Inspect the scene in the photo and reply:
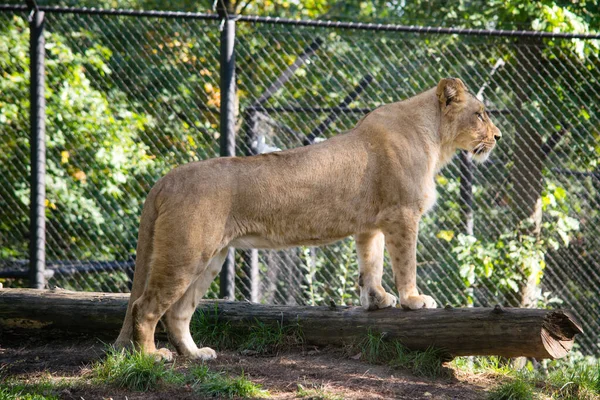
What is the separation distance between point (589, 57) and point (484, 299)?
2.88 m

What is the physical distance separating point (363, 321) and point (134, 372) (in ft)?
5.53

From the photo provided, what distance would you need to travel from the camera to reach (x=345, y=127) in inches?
364

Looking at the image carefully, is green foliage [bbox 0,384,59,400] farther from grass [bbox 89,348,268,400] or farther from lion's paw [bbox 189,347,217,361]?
lion's paw [bbox 189,347,217,361]

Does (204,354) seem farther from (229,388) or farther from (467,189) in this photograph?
(467,189)

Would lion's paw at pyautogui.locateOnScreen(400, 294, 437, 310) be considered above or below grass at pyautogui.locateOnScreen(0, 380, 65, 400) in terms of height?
above

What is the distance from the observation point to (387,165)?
526cm

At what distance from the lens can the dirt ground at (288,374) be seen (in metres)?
4.27

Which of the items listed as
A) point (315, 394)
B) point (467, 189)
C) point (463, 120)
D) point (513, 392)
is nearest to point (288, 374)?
point (315, 394)

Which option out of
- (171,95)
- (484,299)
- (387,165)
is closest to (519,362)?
(484,299)

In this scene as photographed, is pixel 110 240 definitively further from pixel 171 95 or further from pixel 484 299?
pixel 484 299

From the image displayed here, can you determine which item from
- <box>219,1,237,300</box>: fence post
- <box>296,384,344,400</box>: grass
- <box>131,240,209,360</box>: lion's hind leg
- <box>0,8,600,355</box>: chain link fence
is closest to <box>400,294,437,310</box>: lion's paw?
<box>296,384,344,400</box>: grass

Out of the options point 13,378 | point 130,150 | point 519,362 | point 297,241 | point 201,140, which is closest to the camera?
point 13,378

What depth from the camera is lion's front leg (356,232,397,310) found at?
5.29 metres

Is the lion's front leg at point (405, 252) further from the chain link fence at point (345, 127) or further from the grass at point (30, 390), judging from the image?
the grass at point (30, 390)
